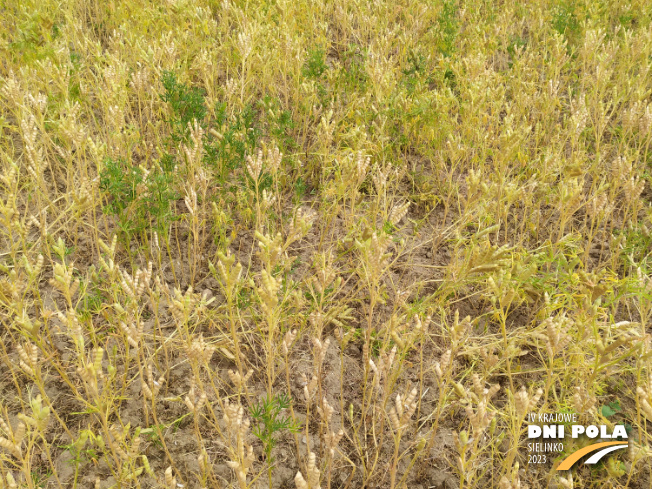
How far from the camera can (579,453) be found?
1.70m

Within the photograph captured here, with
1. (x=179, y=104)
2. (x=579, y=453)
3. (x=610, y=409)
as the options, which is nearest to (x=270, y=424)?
(x=579, y=453)

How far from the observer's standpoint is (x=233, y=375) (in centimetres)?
153

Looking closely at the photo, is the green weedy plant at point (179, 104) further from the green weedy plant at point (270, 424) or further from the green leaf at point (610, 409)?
the green leaf at point (610, 409)

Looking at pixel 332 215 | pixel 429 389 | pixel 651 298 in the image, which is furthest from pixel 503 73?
pixel 429 389

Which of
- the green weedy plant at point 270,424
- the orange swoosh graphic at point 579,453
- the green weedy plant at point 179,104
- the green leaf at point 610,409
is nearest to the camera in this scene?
the green weedy plant at point 270,424

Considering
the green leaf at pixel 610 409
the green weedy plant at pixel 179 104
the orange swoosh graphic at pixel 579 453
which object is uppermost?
the green weedy plant at pixel 179 104

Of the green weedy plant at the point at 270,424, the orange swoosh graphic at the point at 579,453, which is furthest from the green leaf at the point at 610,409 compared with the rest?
the green weedy plant at the point at 270,424

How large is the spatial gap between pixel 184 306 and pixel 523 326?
144cm

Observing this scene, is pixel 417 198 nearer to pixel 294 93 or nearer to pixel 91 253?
pixel 294 93

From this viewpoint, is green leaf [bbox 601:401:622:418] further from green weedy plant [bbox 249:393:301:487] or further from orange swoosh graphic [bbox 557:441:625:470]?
green weedy plant [bbox 249:393:301:487]

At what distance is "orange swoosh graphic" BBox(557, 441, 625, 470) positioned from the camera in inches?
65.6

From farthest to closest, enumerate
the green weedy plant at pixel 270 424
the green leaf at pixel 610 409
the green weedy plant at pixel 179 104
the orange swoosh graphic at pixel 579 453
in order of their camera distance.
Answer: the green weedy plant at pixel 179 104 < the green leaf at pixel 610 409 < the orange swoosh graphic at pixel 579 453 < the green weedy plant at pixel 270 424

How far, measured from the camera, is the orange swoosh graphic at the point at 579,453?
167 centimetres

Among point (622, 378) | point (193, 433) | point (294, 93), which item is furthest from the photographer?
point (294, 93)
